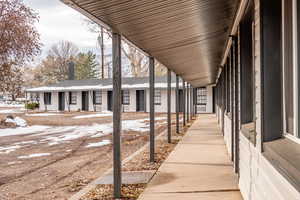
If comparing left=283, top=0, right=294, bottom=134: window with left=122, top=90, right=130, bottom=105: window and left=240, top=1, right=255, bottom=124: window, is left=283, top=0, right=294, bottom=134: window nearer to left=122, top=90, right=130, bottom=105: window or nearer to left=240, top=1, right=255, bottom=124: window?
left=240, top=1, right=255, bottom=124: window

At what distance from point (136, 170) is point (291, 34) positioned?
458 cm

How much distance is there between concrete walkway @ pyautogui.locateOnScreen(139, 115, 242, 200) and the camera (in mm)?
4605

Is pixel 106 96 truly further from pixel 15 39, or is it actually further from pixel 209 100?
pixel 15 39

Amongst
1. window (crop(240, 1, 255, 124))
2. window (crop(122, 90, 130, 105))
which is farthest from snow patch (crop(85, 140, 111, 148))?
window (crop(122, 90, 130, 105))

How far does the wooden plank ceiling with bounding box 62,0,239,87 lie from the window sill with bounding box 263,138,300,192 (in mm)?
1731

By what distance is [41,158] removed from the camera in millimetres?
8242

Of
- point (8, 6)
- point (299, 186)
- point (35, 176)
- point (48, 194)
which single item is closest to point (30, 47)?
point (8, 6)

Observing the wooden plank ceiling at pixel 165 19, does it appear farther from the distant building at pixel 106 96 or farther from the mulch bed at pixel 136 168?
the distant building at pixel 106 96

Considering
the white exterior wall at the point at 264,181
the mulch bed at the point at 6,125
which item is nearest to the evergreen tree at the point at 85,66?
the mulch bed at the point at 6,125

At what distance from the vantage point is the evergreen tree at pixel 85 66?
59.7 m

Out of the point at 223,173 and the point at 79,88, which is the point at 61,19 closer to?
the point at 79,88

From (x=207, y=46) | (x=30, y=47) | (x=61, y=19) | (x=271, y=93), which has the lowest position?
(x=271, y=93)

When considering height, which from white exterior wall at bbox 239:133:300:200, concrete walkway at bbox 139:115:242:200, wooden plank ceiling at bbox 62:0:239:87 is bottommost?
concrete walkway at bbox 139:115:242:200

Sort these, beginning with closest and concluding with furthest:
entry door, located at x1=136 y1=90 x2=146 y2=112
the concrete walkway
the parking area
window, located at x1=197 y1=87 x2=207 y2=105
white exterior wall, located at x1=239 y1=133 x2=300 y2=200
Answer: white exterior wall, located at x1=239 y1=133 x2=300 y2=200, the concrete walkway, the parking area, window, located at x1=197 y1=87 x2=207 y2=105, entry door, located at x1=136 y1=90 x2=146 y2=112
